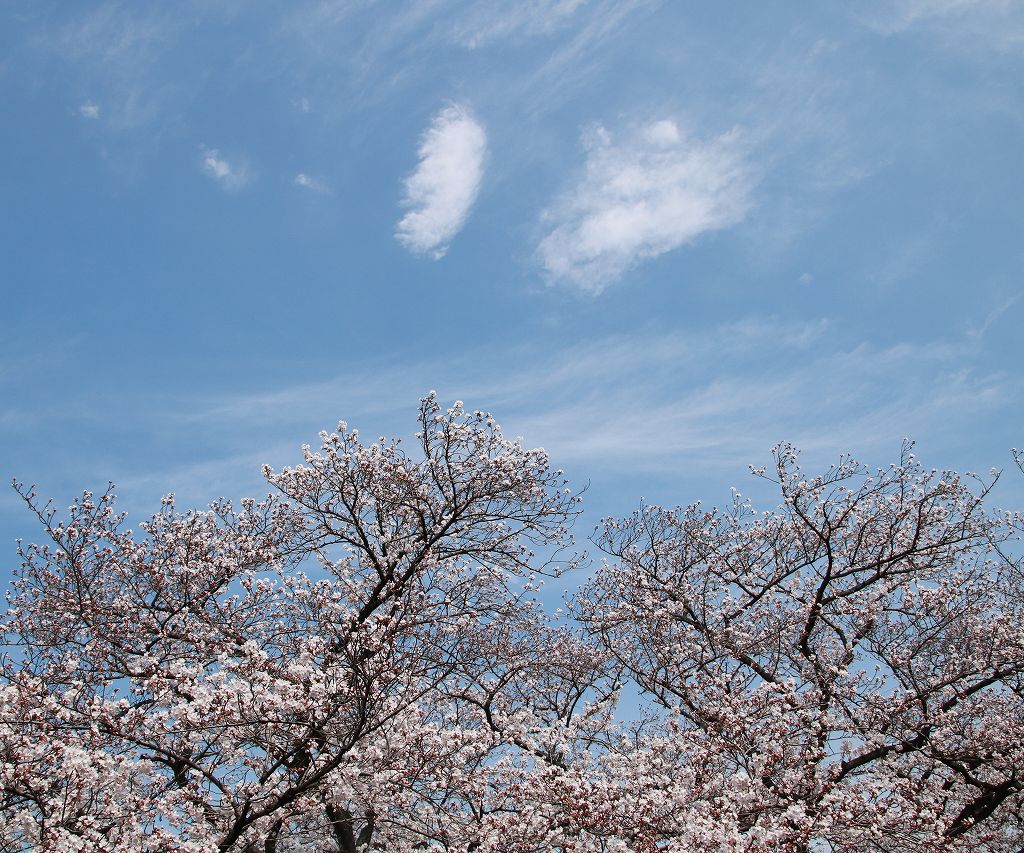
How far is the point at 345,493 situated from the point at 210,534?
2.86m

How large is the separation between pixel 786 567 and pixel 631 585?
3330 millimetres

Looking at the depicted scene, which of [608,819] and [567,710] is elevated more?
[567,710]

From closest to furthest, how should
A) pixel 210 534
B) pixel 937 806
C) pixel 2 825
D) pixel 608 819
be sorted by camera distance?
pixel 2 825, pixel 608 819, pixel 937 806, pixel 210 534

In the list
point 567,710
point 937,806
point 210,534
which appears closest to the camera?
point 937,806

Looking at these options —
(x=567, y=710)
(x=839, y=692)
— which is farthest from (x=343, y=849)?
(x=839, y=692)

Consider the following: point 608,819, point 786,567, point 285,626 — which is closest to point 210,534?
point 285,626

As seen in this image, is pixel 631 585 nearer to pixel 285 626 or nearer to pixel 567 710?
pixel 567 710

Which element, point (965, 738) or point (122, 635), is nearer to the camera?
point (122, 635)

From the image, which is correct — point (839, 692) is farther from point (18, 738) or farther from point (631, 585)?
point (18, 738)

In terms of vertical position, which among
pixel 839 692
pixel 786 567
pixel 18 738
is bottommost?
pixel 839 692

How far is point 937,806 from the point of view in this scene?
11.0m

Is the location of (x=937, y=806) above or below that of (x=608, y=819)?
below

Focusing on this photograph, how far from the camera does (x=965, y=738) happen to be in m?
12.9

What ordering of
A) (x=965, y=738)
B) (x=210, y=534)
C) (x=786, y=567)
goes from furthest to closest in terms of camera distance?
(x=786, y=567) → (x=210, y=534) → (x=965, y=738)
